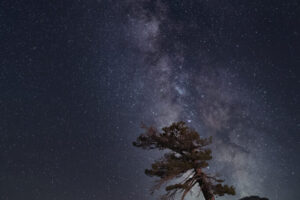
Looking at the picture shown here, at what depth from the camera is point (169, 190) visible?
14.3 m

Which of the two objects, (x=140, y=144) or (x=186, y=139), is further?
(x=140, y=144)

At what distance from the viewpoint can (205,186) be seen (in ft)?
49.2

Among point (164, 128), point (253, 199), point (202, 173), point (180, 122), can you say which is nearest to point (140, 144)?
point (164, 128)

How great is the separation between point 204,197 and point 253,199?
105214 mm

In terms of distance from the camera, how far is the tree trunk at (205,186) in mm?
14789

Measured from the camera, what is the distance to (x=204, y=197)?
592 inches

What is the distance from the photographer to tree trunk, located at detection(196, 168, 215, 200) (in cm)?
1479

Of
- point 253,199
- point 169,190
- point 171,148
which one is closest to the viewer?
point 169,190

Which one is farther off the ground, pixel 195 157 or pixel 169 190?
pixel 195 157

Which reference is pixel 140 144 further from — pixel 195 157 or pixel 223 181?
pixel 223 181

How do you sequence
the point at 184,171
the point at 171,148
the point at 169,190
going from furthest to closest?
the point at 171,148, the point at 184,171, the point at 169,190

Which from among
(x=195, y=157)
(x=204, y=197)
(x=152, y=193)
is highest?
(x=195, y=157)

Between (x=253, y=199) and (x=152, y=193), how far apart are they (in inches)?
4234

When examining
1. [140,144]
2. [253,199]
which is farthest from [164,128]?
[253,199]
